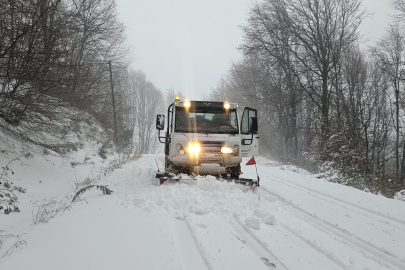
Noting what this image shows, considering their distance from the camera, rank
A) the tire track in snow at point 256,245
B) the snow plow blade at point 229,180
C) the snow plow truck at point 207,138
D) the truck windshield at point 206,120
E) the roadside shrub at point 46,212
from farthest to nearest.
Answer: the truck windshield at point 206,120 < the snow plow truck at point 207,138 < the snow plow blade at point 229,180 < the roadside shrub at point 46,212 < the tire track in snow at point 256,245

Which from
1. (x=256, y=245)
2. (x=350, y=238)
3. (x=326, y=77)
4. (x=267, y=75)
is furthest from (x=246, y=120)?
(x=267, y=75)

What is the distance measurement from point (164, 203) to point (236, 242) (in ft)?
6.41

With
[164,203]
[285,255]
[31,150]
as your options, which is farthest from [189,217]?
[31,150]

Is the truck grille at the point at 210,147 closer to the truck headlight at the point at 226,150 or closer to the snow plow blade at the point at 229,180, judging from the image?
the truck headlight at the point at 226,150

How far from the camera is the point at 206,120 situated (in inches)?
281

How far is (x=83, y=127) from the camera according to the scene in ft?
54.6

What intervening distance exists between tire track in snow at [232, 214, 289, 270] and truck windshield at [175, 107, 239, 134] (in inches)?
131

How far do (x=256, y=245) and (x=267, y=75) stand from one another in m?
18.0

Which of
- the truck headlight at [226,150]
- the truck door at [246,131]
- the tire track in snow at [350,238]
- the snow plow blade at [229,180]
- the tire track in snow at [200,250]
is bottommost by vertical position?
the tire track in snow at [350,238]

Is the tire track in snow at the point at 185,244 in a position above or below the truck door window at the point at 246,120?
below

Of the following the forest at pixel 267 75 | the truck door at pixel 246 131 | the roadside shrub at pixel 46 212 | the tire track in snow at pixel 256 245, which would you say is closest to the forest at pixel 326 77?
the forest at pixel 267 75

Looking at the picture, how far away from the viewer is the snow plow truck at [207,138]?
21.6 feet

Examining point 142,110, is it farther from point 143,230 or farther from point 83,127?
point 143,230

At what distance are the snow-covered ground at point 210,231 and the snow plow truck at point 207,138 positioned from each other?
1.97 feet
